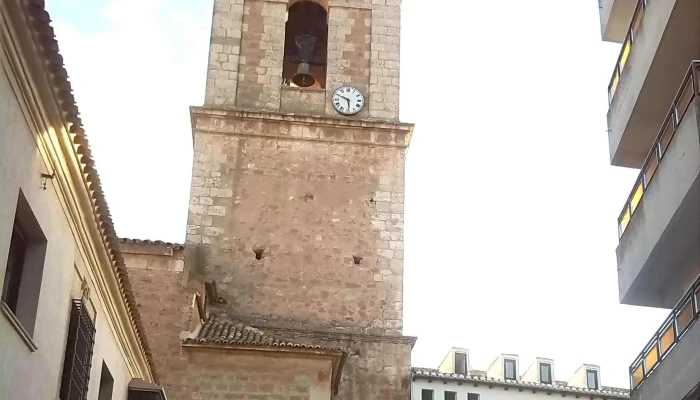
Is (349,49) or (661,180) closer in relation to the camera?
(661,180)

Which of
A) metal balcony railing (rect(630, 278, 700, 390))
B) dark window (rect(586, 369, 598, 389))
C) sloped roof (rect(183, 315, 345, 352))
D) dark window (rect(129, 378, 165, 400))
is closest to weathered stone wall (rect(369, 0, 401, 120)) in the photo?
sloped roof (rect(183, 315, 345, 352))

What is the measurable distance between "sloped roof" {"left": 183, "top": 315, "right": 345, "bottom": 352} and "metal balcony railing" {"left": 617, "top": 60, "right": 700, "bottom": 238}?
6659 mm

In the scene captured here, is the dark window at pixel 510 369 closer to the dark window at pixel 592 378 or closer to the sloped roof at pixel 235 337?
the dark window at pixel 592 378

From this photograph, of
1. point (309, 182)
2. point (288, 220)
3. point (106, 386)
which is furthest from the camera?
point (309, 182)

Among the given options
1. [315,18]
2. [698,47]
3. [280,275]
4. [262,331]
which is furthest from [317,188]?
[698,47]

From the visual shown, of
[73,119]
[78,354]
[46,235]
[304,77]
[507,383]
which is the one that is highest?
[304,77]

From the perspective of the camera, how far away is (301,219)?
20.5 m

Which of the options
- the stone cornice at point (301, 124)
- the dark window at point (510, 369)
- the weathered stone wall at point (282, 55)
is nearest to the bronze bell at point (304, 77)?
the weathered stone wall at point (282, 55)

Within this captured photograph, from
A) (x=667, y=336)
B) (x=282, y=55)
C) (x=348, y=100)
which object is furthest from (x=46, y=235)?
(x=282, y=55)

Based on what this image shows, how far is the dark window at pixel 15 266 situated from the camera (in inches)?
335

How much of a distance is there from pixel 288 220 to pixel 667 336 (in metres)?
11.3

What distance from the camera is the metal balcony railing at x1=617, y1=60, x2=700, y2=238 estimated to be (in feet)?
29.2

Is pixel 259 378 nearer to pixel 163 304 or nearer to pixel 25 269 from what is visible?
pixel 163 304

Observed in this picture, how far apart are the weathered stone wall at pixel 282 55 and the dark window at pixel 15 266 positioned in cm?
1287
